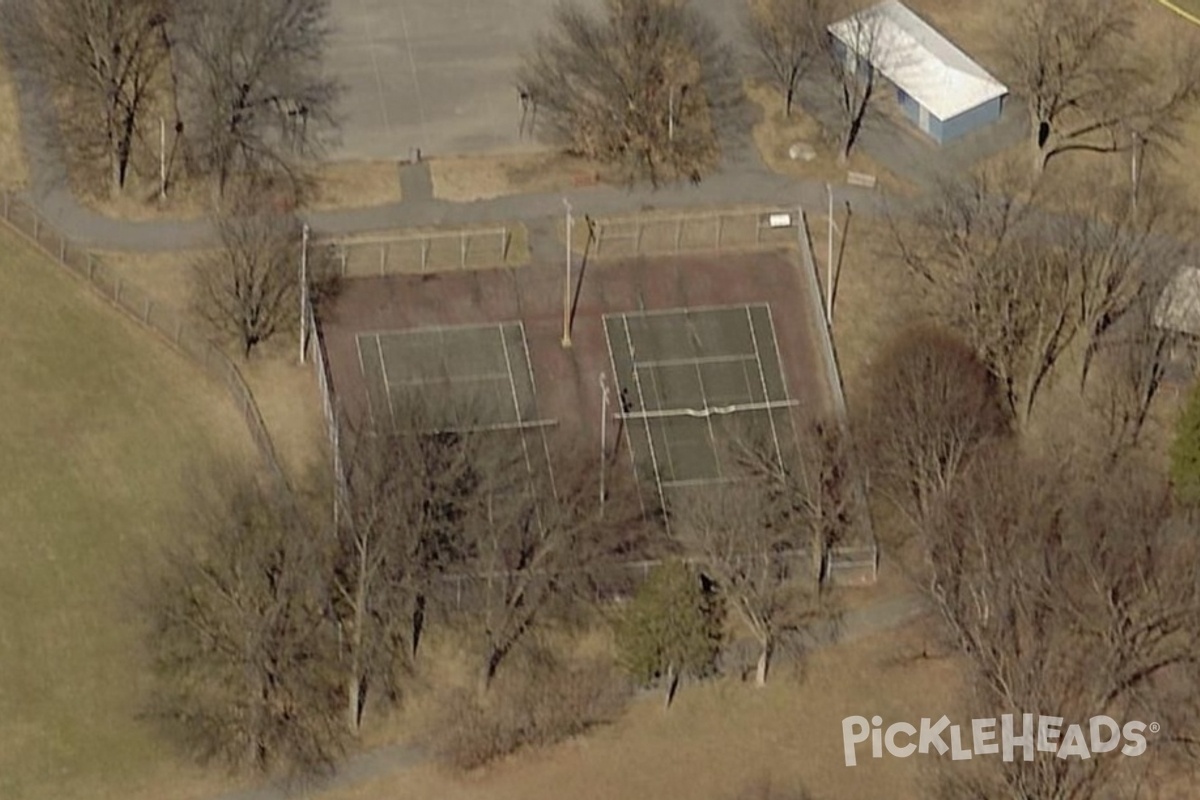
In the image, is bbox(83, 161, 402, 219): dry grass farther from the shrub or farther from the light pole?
the shrub

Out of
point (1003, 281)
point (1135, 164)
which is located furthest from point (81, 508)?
point (1135, 164)

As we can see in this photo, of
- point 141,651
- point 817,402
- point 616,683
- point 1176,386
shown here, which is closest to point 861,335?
point 817,402

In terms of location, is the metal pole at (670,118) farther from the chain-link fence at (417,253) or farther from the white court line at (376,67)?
the white court line at (376,67)

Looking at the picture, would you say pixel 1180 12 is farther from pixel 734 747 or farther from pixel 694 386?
pixel 734 747

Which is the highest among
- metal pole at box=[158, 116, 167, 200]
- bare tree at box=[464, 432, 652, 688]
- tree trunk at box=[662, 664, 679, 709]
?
metal pole at box=[158, 116, 167, 200]

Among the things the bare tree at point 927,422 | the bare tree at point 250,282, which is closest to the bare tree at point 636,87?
the bare tree at point 250,282

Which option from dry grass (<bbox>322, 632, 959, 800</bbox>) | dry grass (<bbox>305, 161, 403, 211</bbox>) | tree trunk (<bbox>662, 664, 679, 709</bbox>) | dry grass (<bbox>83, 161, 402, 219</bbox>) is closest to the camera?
dry grass (<bbox>322, 632, 959, 800</bbox>)

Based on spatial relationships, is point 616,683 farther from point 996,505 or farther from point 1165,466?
point 1165,466

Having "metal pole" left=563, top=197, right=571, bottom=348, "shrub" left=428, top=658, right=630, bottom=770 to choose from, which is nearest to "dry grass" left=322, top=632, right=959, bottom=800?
"shrub" left=428, top=658, right=630, bottom=770
